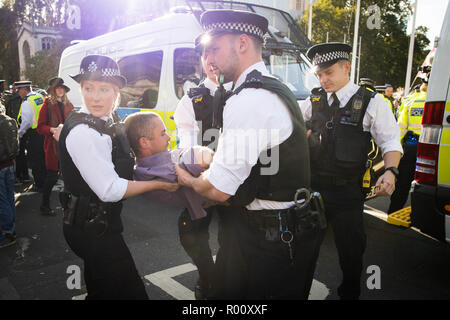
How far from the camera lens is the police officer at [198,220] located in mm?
2771

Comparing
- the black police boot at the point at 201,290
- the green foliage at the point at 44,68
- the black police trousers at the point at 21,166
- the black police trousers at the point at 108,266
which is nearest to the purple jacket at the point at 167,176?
the black police trousers at the point at 108,266

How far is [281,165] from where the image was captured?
1.60m

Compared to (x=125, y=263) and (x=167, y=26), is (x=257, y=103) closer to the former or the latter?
(x=125, y=263)

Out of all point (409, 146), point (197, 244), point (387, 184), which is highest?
point (387, 184)

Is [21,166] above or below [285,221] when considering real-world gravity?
below

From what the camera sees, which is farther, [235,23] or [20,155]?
[20,155]

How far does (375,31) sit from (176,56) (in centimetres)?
2732

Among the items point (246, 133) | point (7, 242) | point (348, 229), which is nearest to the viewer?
point (246, 133)

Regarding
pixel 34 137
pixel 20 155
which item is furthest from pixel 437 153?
pixel 20 155

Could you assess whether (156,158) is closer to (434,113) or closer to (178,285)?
(178,285)

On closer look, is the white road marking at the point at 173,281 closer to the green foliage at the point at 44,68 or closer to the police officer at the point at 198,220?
the police officer at the point at 198,220

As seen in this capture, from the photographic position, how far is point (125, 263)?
1.96 m

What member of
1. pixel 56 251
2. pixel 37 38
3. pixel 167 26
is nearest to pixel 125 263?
pixel 56 251
